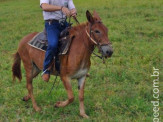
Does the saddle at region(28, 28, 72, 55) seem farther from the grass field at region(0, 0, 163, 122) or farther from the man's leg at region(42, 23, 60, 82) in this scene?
the grass field at region(0, 0, 163, 122)

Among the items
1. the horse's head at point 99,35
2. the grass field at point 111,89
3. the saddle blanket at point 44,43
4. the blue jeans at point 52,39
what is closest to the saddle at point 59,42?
the saddle blanket at point 44,43

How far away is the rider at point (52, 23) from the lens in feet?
17.7

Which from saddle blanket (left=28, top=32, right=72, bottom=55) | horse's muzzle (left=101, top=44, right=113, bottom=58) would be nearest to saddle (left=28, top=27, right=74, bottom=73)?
saddle blanket (left=28, top=32, right=72, bottom=55)

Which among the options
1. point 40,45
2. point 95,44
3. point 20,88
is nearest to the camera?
point 95,44

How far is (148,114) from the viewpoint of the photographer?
554 centimetres

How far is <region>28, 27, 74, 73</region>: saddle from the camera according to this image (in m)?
5.47

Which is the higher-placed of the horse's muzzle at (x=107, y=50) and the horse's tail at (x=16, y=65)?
the horse's muzzle at (x=107, y=50)

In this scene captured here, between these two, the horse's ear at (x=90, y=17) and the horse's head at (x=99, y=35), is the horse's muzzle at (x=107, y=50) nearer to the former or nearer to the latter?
the horse's head at (x=99, y=35)

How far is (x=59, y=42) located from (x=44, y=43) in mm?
391

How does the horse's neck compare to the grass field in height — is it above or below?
above

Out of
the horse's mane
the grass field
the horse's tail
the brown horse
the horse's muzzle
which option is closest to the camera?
the horse's muzzle

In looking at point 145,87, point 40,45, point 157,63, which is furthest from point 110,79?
point 40,45

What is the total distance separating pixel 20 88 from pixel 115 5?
52.8ft

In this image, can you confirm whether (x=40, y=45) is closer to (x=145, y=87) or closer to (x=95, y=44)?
(x=95, y=44)
